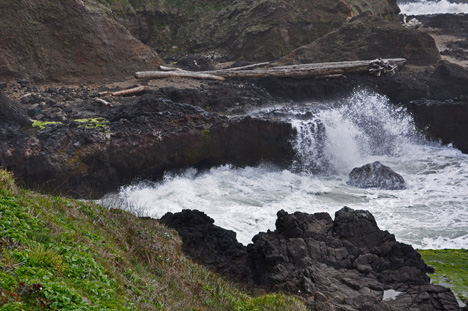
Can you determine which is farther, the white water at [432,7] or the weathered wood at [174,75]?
the white water at [432,7]

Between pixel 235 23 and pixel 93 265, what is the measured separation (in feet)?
80.1

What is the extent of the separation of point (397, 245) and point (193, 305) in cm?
528

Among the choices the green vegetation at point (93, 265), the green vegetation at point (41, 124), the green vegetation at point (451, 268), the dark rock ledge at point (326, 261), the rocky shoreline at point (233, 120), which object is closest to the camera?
the green vegetation at point (93, 265)

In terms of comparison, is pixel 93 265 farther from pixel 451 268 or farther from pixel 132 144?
pixel 132 144

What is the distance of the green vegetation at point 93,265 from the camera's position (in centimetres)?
448

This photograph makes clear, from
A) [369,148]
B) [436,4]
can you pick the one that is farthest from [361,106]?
[436,4]

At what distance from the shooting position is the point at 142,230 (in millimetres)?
8477

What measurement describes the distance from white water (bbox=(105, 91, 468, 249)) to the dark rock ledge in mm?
1845

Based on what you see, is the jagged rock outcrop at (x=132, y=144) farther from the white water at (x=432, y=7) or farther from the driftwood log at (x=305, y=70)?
the white water at (x=432, y=7)

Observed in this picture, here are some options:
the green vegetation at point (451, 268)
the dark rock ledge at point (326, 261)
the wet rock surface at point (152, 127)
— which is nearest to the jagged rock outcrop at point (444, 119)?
the wet rock surface at point (152, 127)

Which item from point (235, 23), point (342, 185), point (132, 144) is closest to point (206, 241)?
point (132, 144)

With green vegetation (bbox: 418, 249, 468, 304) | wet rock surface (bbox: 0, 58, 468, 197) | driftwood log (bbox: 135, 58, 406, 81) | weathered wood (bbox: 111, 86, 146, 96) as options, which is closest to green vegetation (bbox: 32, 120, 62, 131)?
wet rock surface (bbox: 0, 58, 468, 197)

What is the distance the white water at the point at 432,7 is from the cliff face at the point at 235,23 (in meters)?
29.3

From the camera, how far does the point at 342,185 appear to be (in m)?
17.3
